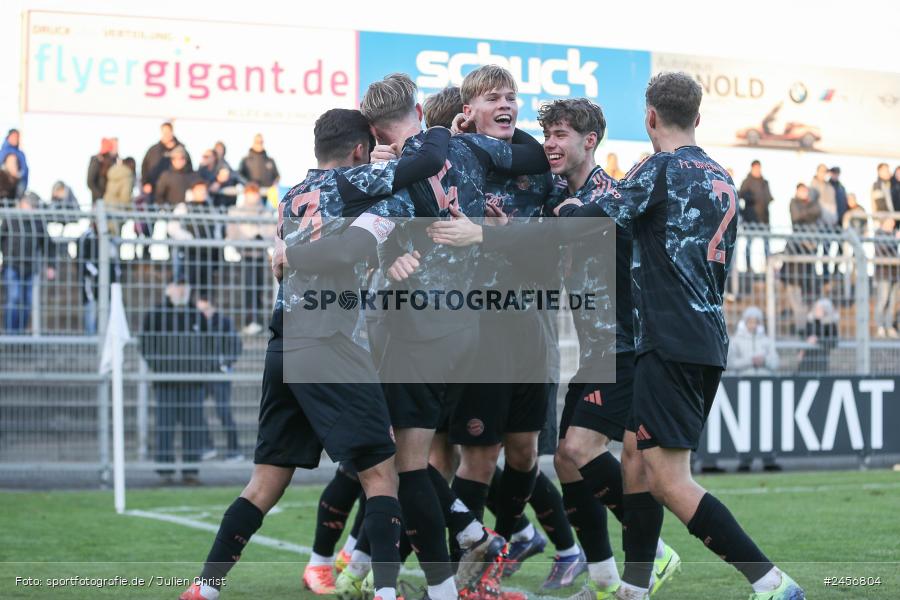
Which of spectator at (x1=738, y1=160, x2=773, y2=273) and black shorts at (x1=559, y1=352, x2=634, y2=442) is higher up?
spectator at (x1=738, y1=160, x2=773, y2=273)

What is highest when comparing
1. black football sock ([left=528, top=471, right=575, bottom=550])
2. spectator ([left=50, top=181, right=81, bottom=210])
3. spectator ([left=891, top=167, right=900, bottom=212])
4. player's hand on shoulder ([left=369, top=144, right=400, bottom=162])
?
spectator ([left=891, top=167, right=900, bottom=212])

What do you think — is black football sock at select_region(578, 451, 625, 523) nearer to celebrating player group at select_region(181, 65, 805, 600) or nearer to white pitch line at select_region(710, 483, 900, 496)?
celebrating player group at select_region(181, 65, 805, 600)

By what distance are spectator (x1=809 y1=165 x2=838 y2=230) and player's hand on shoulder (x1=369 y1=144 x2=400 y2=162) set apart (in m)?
13.1

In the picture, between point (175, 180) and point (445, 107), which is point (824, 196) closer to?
point (175, 180)

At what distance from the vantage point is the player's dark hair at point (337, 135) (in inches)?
196

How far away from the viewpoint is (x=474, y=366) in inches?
216

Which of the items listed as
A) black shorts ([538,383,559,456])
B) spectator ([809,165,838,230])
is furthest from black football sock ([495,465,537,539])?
spectator ([809,165,838,230])

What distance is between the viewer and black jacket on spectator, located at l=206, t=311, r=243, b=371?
11.8 m

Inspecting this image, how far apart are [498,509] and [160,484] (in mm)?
6684

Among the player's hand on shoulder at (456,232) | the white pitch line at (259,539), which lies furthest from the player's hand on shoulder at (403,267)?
the white pitch line at (259,539)

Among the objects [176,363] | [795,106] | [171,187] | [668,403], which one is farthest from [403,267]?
[795,106]

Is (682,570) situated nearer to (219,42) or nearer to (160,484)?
(160,484)

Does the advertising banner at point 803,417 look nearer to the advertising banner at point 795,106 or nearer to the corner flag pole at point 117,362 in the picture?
the corner flag pole at point 117,362

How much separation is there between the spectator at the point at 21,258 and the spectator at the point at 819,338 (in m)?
8.34
